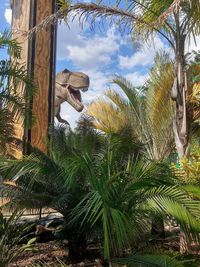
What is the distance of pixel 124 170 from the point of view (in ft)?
17.3

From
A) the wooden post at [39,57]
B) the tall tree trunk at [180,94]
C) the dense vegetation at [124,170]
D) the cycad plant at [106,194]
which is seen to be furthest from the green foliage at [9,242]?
the wooden post at [39,57]

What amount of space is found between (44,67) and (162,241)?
5.76 m

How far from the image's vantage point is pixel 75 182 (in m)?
6.56

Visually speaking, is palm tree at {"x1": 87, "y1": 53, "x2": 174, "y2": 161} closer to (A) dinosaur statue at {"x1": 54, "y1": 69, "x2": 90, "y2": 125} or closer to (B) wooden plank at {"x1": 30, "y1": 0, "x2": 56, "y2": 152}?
(B) wooden plank at {"x1": 30, "y1": 0, "x2": 56, "y2": 152}

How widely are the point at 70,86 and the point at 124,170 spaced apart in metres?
8.93

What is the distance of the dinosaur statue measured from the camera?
1372 centimetres

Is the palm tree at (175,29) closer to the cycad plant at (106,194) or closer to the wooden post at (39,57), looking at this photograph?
Result: the cycad plant at (106,194)

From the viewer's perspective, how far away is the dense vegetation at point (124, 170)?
469 centimetres

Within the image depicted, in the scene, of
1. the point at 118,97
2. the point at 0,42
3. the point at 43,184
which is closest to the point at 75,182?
the point at 43,184

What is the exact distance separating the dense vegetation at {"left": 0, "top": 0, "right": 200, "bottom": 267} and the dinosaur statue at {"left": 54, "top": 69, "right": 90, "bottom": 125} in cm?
289

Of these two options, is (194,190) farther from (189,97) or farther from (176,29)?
(176,29)

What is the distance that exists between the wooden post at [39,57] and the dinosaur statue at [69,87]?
2.24m

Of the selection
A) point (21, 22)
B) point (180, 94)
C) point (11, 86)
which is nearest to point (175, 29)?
point (180, 94)

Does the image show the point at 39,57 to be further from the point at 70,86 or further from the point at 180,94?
the point at 180,94
